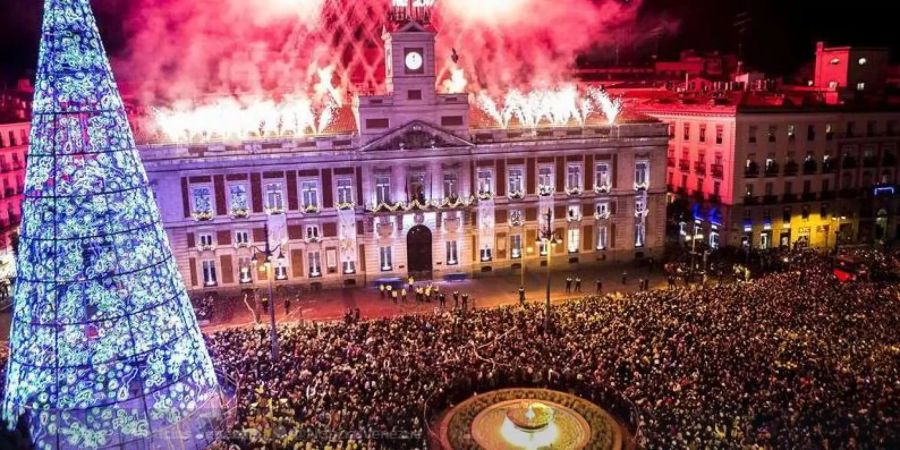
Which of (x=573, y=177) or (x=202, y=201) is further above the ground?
(x=573, y=177)

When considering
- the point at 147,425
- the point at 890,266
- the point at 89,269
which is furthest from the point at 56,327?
the point at 890,266

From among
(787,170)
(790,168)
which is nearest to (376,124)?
(787,170)

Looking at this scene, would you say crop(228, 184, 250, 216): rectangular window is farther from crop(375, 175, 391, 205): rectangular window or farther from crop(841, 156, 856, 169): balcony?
crop(841, 156, 856, 169): balcony

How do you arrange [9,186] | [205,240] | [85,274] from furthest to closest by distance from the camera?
[9,186] < [205,240] < [85,274]

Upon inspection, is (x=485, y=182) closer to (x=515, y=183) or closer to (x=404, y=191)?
(x=515, y=183)

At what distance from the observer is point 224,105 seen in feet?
163

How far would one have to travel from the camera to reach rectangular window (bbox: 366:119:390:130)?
48.0 m

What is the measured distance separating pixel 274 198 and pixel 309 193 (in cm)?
237

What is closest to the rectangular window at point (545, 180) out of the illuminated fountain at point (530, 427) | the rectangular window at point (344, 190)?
the rectangular window at point (344, 190)

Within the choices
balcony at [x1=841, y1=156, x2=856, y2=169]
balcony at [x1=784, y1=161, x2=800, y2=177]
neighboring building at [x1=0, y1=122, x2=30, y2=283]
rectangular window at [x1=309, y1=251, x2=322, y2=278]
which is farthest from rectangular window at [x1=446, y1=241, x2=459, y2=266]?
balcony at [x1=841, y1=156, x2=856, y2=169]

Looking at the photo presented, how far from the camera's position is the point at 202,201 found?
152 feet

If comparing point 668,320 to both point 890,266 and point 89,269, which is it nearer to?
point 890,266

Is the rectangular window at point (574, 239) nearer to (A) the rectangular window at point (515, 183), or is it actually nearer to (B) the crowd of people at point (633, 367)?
(A) the rectangular window at point (515, 183)

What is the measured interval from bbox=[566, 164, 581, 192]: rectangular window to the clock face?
1344 cm
